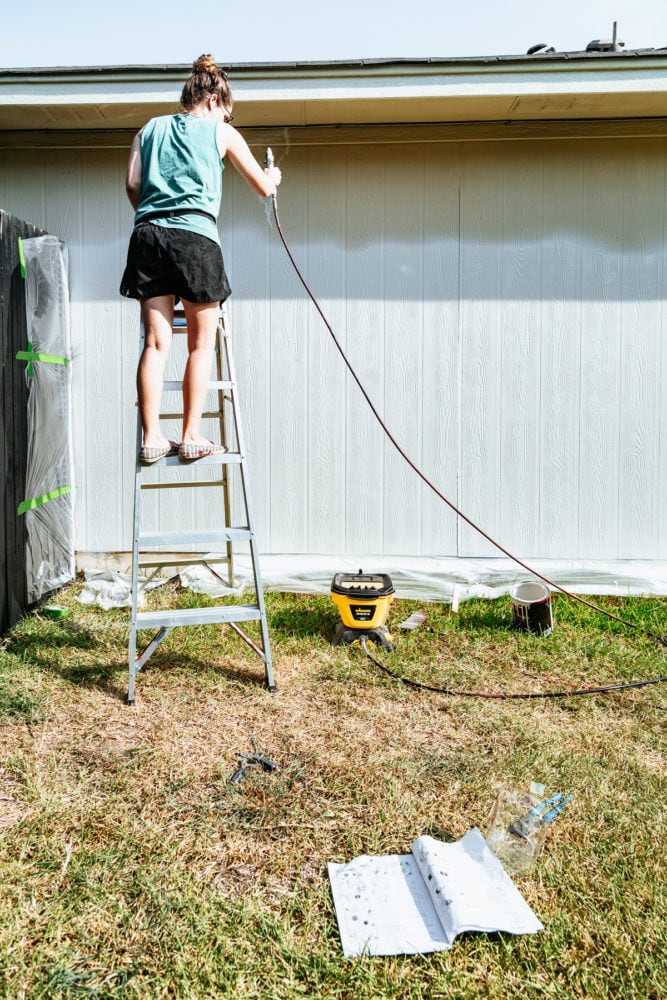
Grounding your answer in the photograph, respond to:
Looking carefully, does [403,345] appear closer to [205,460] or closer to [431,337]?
[431,337]

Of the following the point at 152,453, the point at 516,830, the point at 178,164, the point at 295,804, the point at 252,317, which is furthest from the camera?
the point at 252,317

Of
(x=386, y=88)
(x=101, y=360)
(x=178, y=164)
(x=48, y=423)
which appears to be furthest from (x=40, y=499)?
(x=386, y=88)

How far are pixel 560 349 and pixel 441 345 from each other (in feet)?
2.13

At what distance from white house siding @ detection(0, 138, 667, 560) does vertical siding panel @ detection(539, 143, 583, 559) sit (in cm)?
1

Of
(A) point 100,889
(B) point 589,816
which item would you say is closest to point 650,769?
(B) point 589,816

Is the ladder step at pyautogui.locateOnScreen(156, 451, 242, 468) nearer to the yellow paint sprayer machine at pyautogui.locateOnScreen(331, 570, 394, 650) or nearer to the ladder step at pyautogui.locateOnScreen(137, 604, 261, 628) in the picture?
the ladder step at pyautogui.locateOnScreen(137, 604, 261, 628)

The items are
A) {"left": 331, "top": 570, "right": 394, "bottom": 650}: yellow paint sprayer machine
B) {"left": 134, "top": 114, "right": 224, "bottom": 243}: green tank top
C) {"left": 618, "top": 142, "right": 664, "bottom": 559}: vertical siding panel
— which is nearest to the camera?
{"left": 134, "top": 114, "right": 224, "bottom": 243}: green tank top

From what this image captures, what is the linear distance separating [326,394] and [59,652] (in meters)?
1.94

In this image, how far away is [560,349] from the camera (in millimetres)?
3830

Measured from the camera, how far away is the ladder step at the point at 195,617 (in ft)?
8.18

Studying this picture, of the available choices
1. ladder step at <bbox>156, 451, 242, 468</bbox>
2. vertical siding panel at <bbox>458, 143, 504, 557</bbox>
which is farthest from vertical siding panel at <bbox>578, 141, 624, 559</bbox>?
ladder step at <bbox>156, 451, 242, 468</bbox>

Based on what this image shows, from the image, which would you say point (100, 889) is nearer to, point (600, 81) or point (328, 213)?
point (328, 213)

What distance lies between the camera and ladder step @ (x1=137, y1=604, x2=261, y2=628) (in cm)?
249

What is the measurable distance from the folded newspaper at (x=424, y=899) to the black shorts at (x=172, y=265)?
1.86 meters
